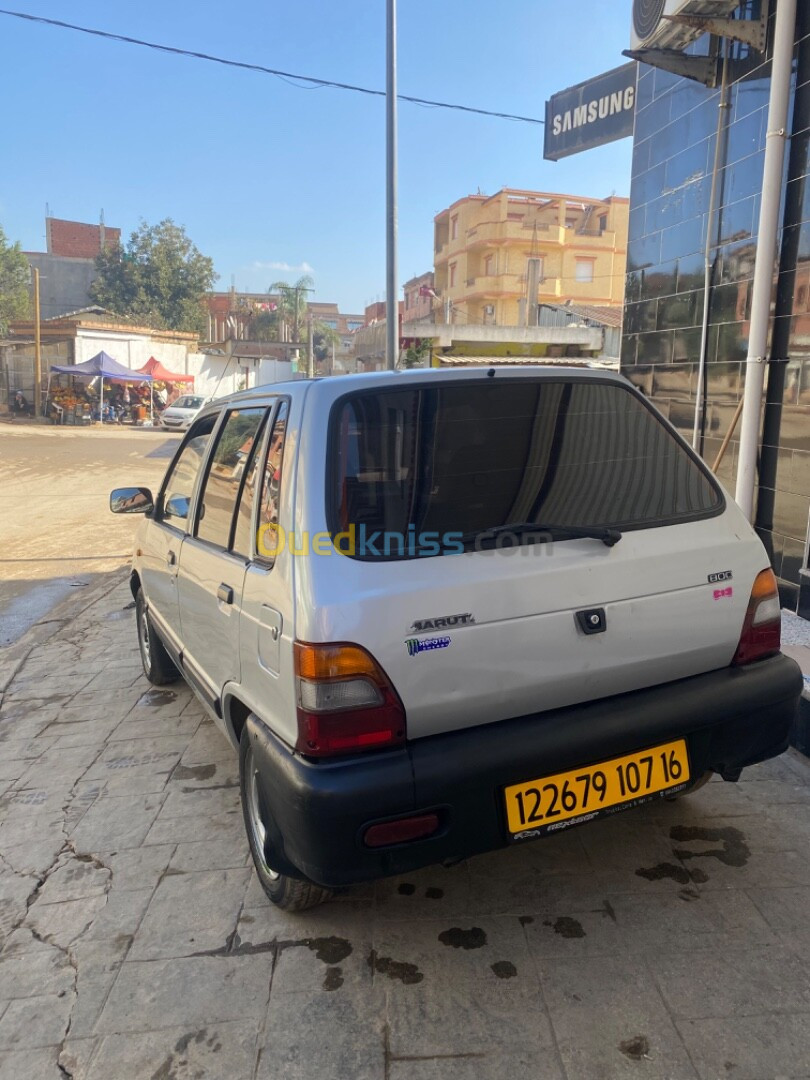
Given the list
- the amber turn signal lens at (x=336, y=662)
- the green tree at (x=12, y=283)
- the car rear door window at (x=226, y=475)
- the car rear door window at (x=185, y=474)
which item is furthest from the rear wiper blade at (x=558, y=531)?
the green tree at (x=12, y=283)

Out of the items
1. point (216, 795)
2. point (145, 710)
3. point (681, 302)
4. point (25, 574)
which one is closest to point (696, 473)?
point (216, 795)

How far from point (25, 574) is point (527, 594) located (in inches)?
280

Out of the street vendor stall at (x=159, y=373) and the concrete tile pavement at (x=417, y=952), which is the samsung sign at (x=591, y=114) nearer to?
the concrete tile pavement at (x=417, y=952)

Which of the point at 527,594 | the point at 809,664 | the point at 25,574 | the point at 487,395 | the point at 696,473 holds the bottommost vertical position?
the point at 25,574

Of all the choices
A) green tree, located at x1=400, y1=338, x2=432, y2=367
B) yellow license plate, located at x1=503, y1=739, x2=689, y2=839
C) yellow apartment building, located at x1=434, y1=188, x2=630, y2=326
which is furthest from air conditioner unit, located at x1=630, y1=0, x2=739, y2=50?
yellow apartment building, located at x1=434, y1=188, x2=630, y2=326

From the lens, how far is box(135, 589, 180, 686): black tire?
430cm

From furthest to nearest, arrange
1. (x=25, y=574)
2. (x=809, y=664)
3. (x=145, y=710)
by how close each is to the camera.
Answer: (x=25, y=574) < (x=145, y=710) < (x=809, y=664)

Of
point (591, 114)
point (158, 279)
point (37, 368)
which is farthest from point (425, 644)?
point (158, 279)

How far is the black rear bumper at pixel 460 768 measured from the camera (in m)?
1.87

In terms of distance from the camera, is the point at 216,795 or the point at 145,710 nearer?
the point at 216,795

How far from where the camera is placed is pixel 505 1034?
190 cm

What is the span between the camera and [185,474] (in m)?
3.46

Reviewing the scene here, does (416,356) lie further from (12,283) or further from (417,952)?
(12,283)

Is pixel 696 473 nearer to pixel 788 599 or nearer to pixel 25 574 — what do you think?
pixel 788 599
